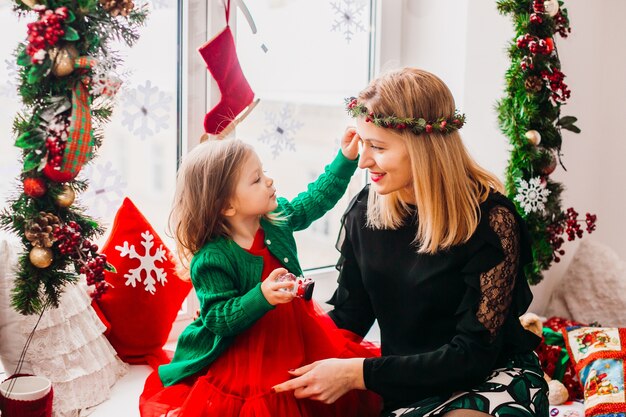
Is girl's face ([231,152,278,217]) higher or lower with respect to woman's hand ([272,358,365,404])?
higher

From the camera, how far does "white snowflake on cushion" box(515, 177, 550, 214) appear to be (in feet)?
8.02

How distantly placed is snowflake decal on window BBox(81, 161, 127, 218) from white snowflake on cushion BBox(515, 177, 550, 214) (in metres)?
1.25

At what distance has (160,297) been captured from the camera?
2064 millimetres

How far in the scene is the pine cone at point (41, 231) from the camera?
1.59 m

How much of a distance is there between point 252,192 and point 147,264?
46 cm

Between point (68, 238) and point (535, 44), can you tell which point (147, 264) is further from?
point (535, 44)

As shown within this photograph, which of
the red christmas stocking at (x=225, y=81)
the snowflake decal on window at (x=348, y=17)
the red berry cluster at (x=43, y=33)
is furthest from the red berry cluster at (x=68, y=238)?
the snowflake decal on window at (x=348, y=17)

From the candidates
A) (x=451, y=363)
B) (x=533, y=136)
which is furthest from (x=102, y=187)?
(x=533, y=136)

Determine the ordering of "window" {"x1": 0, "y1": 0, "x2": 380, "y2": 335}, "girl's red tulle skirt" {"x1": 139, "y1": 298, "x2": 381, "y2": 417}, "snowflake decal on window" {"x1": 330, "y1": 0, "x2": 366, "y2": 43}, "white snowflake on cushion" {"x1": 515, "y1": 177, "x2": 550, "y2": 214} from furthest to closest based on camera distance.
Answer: "snowflake decal on window" {"x1": 330, "y1": 0, "x2": 366, "y2": 43} → "white snowflake on cushion" {"x1": 515, "y1": 177, "x2": 550, "y2": 214} → "window" {"x1": 0, "y1": 0, "x2": 380, "y2": 335} → "girl's red tulle skirt" {"x1": 139, "y1": 298, "x2": 381, "y2": 417}

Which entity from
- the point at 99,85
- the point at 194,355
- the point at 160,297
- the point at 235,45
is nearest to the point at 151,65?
the point at 235,45

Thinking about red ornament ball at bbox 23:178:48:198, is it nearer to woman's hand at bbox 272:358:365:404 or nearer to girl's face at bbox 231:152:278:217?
girl's face at bbox 231:152:278:217

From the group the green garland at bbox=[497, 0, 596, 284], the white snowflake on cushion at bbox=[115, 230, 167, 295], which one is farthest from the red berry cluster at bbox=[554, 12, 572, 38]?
the white snowflake on cushion at bbox=[115, 230, 167, 295]

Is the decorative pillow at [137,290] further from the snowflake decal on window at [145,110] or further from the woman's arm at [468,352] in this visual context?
the woman's arm at [468,352]

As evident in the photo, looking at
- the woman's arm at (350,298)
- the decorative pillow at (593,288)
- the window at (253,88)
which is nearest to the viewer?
the woman's arm at (350,298)
